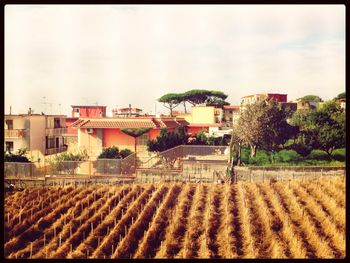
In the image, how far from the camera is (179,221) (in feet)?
36.7

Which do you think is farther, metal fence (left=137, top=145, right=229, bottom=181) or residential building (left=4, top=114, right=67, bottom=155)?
residential building (left=4, top=114, right=67, bottom=155)

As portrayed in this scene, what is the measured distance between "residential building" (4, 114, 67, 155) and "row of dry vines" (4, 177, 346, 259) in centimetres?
876

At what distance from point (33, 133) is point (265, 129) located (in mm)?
12418

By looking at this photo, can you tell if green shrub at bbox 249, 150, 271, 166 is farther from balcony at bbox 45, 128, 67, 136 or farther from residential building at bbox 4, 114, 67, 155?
balcony at bbox 45, 128, 67, 136

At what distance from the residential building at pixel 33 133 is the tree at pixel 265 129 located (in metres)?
11.0

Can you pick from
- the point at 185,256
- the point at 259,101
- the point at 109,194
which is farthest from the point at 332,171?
the point at 185,256

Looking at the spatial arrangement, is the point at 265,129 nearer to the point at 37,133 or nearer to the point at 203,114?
the point at 37,133

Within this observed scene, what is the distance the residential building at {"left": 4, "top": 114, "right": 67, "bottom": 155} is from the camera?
22.8 meters

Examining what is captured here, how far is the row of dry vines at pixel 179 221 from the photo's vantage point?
30.8 feet

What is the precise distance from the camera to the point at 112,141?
23.7m

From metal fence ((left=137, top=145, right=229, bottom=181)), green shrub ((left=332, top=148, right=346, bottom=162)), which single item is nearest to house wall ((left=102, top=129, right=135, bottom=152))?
metal fence ((left=137, top=145, right=229, bottom=181))

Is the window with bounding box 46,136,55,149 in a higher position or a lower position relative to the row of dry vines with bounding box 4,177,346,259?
higher

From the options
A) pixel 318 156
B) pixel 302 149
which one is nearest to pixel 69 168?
pixel 302 149

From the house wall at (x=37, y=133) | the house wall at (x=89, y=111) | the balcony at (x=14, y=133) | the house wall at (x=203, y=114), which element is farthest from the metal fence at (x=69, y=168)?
the house wall at (x=89, y=111)
